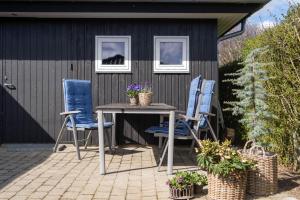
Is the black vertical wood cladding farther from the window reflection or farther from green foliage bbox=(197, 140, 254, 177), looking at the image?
green foliage bbox=(197, 140, 254, 177)

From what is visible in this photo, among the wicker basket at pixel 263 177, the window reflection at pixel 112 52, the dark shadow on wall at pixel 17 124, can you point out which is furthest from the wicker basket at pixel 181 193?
the dark shadow on wall at pixel 17 124

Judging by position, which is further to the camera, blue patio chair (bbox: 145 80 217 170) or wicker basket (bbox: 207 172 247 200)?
blue patio chair (bbox: 145 80 217 170)

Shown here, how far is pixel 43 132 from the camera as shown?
7.56 m

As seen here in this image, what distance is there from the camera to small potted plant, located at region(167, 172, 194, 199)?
3.96 metres

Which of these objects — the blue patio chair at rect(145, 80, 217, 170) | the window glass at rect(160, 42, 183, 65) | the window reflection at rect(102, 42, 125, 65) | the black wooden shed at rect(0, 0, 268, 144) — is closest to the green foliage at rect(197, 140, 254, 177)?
the blue patio chair at rect(145, 80, 217, 170)

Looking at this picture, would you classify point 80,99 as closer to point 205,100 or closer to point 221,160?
point 205,100

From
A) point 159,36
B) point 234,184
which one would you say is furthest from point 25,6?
point 234,184

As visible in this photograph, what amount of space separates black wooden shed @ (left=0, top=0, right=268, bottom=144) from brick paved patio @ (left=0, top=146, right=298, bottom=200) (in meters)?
0.76

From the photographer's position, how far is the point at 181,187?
3.96 metres

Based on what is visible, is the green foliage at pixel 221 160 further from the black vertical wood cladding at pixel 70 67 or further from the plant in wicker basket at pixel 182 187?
the black vertical wood cladding at pixel 70 67

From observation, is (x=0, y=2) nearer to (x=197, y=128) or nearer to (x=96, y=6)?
(x=96, y=6)

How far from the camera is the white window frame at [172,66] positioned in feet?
24.7

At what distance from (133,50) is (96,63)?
0.70m

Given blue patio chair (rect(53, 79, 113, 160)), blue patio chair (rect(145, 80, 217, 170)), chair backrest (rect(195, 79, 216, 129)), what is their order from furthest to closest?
blue patio chair (rect(53, 79, 113, 160))
chair backrest (rect(195, 79, 216, 129))
blue patio chair (rect(145, 80, 217, 170))
